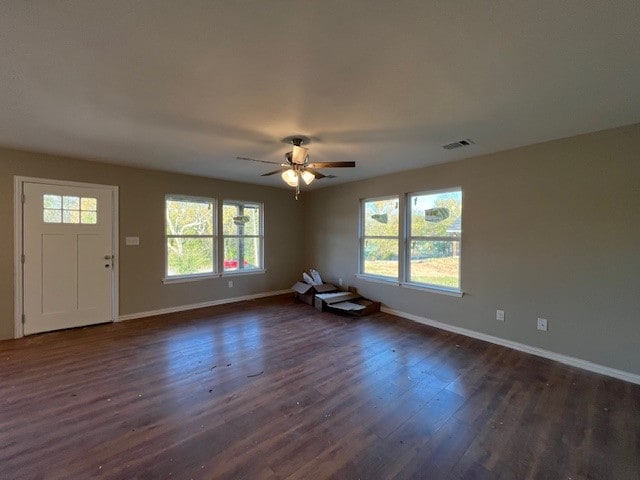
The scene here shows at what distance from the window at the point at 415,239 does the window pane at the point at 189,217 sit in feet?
9.43

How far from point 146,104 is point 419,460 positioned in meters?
3.20

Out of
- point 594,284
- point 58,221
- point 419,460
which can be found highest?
point 58,221

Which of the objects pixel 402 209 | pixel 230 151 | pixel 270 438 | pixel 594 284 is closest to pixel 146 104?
pixel 230 151

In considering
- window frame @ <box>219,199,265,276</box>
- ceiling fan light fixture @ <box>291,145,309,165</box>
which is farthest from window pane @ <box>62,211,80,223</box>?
ceiling fan light fixture @ <box>291,145,309,165</box>

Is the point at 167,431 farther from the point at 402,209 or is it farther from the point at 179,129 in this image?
the point at 402,209

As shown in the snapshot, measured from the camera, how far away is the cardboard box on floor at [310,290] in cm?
532

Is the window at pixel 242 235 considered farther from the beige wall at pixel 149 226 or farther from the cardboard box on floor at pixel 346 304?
the cardboard box on floor at pixel 346 304

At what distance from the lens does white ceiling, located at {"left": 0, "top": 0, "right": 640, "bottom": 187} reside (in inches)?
54.0

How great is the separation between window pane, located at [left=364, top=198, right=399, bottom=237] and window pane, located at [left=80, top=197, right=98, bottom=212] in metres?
4.27

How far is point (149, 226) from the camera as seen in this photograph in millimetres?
4578

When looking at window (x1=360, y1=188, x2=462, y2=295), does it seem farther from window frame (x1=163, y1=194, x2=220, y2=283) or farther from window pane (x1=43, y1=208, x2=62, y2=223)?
window pane (x1=43, y1=208, x2=62, y2=223)

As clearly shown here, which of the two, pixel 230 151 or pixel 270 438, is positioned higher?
pixel 230 151

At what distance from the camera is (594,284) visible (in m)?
2.87

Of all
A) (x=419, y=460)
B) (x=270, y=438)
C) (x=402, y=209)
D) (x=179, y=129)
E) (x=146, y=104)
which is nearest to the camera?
(x=419, y=460)
